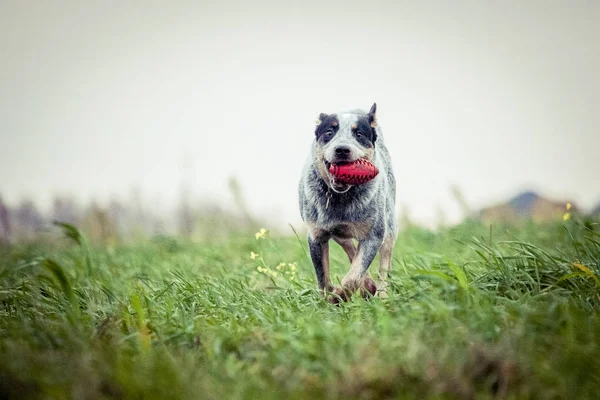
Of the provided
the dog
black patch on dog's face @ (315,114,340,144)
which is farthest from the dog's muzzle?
black patch on dog's face @ (315,114,340,144)

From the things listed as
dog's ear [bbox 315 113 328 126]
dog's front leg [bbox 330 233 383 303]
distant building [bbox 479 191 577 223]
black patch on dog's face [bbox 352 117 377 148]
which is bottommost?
distant building [bbox 479 191 577 223]

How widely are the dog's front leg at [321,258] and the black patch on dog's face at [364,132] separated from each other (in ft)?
2.65

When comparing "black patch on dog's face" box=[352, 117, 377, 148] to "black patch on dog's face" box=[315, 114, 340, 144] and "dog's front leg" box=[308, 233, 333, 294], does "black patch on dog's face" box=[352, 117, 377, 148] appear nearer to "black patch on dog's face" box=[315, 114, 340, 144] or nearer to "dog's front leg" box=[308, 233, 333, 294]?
"black patch on dog's face" box=[315, 114, 340, 144]

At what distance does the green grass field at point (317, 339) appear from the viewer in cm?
188

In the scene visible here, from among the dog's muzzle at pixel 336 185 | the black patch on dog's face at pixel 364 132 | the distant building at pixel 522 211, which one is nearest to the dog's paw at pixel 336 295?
the dog's muzzle at pixel 336 185

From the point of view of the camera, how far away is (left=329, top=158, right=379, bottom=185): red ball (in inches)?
130

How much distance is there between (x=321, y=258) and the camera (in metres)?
3.61

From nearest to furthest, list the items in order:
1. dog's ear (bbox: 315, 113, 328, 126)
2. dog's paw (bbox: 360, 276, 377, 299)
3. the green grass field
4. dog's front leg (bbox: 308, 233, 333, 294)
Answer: the green grass field, dog's paw (bbox: 360, 276, 377, 299), dog's front leg (bbox: 308, 233, 333, 294), dog's ear (bbox: 315, 113, 328, 126)

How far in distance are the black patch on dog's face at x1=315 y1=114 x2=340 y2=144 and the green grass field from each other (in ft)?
3.77

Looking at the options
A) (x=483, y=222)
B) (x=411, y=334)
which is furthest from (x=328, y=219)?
(x=483, y=222)

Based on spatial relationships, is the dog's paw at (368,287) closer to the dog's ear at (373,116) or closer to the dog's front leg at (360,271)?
the dog's front leg at (360,271)

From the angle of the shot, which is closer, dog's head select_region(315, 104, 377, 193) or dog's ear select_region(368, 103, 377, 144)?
dog's head select_region(315, 104, 377, 193)

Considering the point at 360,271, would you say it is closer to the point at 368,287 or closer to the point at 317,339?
the point at 368,287

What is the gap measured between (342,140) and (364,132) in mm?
295
